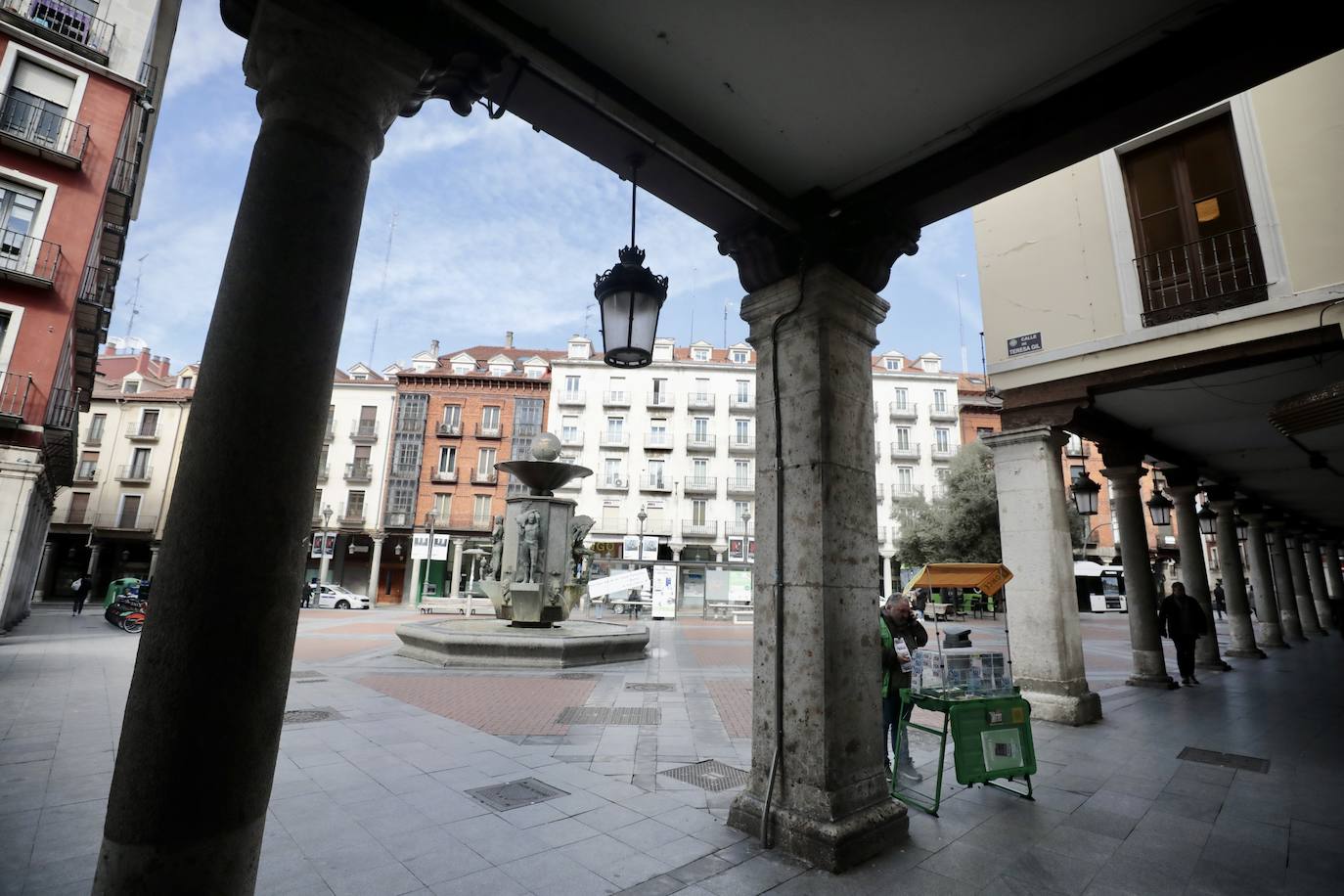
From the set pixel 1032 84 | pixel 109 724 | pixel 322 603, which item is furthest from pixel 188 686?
pixel 322 603

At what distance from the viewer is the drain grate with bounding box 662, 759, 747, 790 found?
486 cm

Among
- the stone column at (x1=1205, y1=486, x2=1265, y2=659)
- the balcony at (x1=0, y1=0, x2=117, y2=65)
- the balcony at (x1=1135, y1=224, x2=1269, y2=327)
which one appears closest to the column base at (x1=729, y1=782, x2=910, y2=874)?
the balcony at (x1=1135, y1=224, x2=1269, y2=327)

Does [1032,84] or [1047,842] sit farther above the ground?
[1032,84]

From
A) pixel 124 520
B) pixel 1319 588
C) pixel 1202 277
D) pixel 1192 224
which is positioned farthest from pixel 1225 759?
pixel 124 520

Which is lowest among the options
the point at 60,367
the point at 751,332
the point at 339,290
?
the point at 339,290

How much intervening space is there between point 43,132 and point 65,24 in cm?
359

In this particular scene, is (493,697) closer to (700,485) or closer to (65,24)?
(65,24)

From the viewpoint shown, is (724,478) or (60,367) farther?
(724,478)

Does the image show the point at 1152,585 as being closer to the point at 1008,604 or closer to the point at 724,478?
the point at 1008,604

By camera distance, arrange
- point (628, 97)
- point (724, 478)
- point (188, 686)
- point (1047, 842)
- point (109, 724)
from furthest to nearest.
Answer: point (724, 478) → point (109, 724) → point (1047, 842) → point (628, 97) → point (188, 686)

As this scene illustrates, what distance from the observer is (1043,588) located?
734cm

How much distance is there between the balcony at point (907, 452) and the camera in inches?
1550

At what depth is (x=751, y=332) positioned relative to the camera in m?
4.48

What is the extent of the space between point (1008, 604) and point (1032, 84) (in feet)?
20.3
